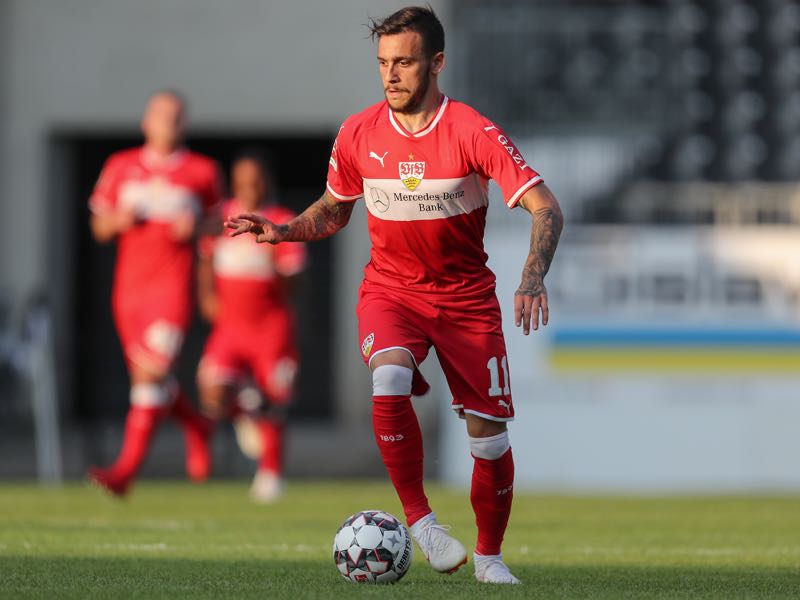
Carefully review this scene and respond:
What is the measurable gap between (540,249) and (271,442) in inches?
254

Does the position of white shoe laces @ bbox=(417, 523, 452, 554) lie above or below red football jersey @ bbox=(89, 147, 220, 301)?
below

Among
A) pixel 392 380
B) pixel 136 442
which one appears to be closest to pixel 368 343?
pixel 392 380

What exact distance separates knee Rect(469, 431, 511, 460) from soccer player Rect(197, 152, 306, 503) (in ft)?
19.1

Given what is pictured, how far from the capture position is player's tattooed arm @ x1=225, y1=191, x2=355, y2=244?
19.3ft

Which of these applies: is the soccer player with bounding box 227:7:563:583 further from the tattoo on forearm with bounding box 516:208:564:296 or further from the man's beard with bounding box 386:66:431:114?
the tattoo on forearm with bounding box 516:208:564:296

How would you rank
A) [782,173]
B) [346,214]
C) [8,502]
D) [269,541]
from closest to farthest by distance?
[346,214]
[269,541]
[8,502]
[782,173]

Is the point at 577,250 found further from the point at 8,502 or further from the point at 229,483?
the point at 8,502

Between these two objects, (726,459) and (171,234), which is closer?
(171,234)

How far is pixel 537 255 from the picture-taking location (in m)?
5.44

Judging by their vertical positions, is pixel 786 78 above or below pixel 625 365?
above

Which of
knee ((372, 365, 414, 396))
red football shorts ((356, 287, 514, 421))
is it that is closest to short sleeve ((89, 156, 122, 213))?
red football shorts ((356, 287, 514, 421))

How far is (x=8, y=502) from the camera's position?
10.4 meters

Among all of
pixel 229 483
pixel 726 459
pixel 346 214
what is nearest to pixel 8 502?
pixel 229 483

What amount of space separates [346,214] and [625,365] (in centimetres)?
735
